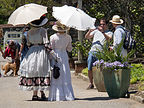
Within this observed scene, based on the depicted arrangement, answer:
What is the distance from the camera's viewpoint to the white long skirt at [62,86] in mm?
9844

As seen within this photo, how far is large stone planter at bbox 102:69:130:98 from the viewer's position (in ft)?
32.6

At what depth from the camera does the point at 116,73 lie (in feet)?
32.8

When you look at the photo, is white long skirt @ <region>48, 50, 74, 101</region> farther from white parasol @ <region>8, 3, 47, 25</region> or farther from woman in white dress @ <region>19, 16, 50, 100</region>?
A: white parasol @ <region>8, 3, 47, 25</region>

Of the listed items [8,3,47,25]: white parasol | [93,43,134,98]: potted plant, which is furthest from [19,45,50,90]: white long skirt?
[93,43,134,98]: potted plant

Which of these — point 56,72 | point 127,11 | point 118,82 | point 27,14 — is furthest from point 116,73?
point 127,11

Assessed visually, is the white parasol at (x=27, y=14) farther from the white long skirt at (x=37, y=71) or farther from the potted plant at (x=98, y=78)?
the potted plant at (x=98, y=78)

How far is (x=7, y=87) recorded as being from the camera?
45.0 ft

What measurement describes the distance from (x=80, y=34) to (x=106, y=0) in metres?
2.40

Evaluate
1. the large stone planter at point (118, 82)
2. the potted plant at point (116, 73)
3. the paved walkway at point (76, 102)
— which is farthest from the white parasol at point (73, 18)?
the paved walkway at point (76, 102)

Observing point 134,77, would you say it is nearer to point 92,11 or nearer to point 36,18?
point 36,18

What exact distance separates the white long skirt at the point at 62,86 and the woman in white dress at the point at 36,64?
0.21 m

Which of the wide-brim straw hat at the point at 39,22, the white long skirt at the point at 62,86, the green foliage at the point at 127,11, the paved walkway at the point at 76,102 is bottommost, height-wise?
the paved walkway at the point at 76,102

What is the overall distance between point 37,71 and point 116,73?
5.59 feet

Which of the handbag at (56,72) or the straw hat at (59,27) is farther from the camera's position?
the straw hat at (59,27)
